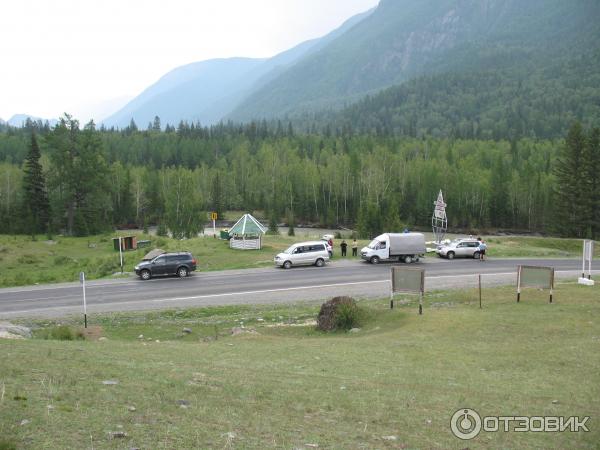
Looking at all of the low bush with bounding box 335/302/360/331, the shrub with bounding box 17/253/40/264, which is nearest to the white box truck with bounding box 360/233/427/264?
the low bush with bounding box 335/302/360/331

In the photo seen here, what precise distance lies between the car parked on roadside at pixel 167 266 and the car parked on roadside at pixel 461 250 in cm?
2189

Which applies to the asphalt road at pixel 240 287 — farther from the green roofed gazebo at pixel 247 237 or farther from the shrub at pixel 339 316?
the green roofed gazebo at pixel 247 237

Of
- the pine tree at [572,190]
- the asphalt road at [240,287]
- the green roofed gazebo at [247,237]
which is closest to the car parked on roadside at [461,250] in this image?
the asphalt road at [240,287]

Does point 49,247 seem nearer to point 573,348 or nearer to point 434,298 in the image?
point 434,298

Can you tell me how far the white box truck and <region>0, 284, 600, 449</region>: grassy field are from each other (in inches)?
852

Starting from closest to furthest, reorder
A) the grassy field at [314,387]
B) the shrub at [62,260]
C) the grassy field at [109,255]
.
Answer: the grassy field at [314,387] → the grassy field at [109,255] → the shrub at [62,260]

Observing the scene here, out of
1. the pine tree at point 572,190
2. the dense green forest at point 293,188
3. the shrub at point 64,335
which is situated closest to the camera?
the shrub at point 64,335

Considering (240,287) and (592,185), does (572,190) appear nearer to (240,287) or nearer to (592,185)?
(592,185)

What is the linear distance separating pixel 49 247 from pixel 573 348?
59092 millimetres

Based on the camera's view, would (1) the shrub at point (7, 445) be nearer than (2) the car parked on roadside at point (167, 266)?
Yes

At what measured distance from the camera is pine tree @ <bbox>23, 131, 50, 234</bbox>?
260 feet

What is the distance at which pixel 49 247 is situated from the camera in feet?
200

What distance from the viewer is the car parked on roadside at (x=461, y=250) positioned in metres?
45.5

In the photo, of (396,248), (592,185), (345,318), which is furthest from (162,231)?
(592,185)
